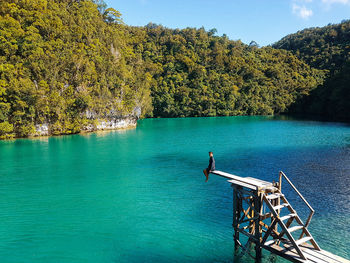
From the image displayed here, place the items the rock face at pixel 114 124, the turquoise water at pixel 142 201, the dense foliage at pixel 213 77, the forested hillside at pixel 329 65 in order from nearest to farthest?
the turquoise water at pixel 142 201, the rock face at pixel 114 124, the forested hillside at pixel 329 65, the dense foliage at pixel 213 77

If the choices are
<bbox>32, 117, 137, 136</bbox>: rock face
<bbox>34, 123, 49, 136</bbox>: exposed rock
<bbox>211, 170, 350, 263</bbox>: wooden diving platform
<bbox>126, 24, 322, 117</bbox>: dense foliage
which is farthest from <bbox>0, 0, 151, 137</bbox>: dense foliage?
<bbox>211, 170, 350, 263</bbox>: wooden diving platform

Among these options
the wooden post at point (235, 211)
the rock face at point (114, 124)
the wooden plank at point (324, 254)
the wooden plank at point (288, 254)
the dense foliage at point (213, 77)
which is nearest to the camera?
the wooden plank at point (324, 254)

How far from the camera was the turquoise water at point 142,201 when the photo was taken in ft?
41.7

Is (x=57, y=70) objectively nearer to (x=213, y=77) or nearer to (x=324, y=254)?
(x=324, y=254)

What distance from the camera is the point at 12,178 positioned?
24688 mm

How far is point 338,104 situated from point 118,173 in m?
81.3

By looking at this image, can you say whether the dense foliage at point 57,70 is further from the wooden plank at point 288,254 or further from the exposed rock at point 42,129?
the wooden plank at point 288,254

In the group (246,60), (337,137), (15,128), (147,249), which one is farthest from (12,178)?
(246,60)

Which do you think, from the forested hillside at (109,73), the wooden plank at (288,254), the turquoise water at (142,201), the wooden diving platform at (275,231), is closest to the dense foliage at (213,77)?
the forested hillside at (109,73)

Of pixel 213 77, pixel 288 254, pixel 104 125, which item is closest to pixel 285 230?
pixel 288 254

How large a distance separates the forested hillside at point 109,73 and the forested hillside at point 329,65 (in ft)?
22.3

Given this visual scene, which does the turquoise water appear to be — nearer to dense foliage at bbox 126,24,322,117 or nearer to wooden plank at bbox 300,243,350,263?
wooden plank at bbox 300,243,350,263

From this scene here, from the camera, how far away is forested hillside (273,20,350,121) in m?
84.1

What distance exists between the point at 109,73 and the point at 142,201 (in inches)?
2220
